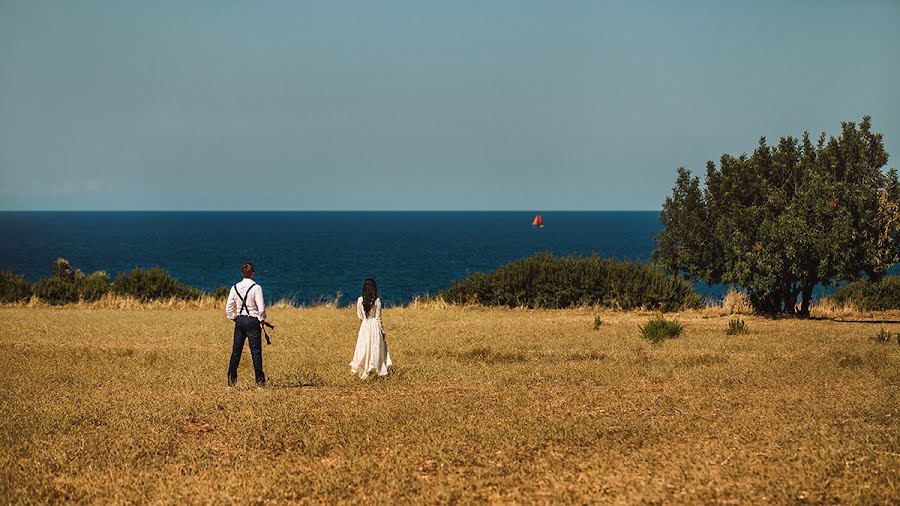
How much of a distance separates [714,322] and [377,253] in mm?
90710

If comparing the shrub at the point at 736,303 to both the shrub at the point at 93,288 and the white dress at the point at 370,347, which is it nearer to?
the white dress at the point at 370,347

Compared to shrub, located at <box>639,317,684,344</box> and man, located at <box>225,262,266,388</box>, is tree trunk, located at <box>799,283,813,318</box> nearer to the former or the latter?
shrub, located at <box>639,317,684,344</box>

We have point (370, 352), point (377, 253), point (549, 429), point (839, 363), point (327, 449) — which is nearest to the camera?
point (327, 449)

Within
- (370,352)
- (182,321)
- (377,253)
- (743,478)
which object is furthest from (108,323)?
(377,253)

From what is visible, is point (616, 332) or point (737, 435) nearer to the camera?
point (737, 435)

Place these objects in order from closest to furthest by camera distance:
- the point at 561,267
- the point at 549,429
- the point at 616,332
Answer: the point at 549,429 → the point at 616,332 → the point at 561,267

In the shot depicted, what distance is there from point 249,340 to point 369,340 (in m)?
2.21

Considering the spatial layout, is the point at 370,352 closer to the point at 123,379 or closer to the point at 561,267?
the point at 123,379

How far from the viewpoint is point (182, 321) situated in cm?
2631

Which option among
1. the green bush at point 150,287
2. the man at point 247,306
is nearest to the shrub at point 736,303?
the man at point 247,306

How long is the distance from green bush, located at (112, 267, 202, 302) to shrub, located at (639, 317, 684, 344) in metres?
22.1

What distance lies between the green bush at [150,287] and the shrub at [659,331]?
22103 millimetres

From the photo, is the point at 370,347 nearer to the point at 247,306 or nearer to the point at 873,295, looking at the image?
the point at 247,306

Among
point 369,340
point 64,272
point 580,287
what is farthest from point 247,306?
point 64,272
